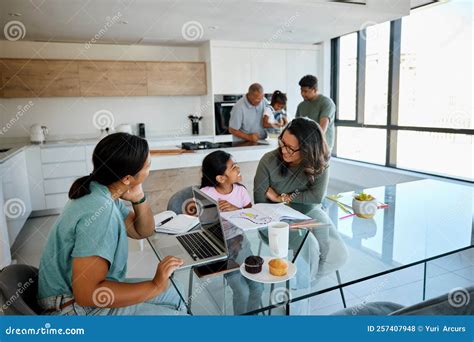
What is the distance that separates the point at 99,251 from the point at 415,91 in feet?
13.9

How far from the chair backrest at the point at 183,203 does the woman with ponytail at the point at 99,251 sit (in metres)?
0.59

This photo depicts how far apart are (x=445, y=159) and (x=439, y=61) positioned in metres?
1.09

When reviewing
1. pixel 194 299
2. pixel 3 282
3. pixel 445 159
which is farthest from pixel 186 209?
pixel 445 159

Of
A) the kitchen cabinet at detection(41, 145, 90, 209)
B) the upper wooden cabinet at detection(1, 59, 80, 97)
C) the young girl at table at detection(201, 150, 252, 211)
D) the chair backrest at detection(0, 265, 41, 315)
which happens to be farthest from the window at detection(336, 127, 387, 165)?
the chair backrest at detection(0, 265, 41, 315)

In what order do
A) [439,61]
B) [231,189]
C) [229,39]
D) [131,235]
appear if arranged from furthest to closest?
1. [229,39]
2. [439,61]
3. [231,189]
4. [131,235]

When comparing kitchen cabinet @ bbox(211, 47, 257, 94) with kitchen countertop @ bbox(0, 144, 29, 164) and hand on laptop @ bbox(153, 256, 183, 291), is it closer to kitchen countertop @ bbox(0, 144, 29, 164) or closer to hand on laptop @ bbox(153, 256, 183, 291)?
kitchen countertop @ bbox(0, 144, 29, 164)

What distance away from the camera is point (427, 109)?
4098 mm

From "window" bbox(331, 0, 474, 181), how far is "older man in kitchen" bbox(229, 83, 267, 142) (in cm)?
184

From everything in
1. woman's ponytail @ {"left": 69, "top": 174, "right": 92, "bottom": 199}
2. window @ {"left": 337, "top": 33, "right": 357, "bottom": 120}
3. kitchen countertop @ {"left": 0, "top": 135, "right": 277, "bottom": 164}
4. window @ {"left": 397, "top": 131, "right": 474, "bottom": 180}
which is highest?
window @ {"left": 337, "top": 33, "right": 357, "bottom": 120}

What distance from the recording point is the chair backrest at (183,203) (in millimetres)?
1801

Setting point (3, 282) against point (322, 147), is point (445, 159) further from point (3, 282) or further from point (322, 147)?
point (3, 282)

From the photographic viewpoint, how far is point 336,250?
4.53ft

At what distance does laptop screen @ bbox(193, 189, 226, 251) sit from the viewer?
129 cm

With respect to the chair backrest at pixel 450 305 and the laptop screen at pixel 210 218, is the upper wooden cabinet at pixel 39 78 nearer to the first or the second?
the laptop screen at pixel 210 218
